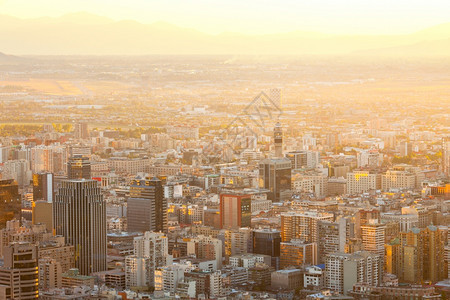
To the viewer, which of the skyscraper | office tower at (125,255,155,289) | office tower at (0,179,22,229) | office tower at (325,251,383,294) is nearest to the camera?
office tower at (325,251,383,294)

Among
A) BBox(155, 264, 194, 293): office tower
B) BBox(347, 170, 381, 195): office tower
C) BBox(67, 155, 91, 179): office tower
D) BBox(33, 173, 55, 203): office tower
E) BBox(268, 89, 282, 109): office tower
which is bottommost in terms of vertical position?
BBox(347, 170, 381, 195): office tower

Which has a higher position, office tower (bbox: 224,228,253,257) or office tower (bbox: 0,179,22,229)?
office tower (bbox: 0,179,22,229)

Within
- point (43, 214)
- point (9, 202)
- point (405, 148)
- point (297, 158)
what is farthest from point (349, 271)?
point (405, 148)

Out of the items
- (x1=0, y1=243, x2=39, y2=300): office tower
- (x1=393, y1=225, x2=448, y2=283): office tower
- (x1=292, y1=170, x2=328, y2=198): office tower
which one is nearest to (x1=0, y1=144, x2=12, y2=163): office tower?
(x1=292, y1=170, x2=328, y2=198): office tower

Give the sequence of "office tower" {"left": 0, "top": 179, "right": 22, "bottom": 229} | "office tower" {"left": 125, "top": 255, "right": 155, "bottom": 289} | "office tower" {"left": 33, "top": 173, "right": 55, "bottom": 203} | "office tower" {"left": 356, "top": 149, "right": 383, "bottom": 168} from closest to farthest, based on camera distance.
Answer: "office tower" {"left": 125, "top": 255, "right": 155, "bottom": 289}
"office tower" {"left": 0, "top": 179, "right": 22, "bottom": 229}
"office tower" {"left": 33, "top": 173, "right": 55, "bottom": 203}
"office tower" {"left": 356, "top": 149, "right": 383, "bottom": 168}

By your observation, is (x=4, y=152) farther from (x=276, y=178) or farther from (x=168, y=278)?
(x=168, y=278)

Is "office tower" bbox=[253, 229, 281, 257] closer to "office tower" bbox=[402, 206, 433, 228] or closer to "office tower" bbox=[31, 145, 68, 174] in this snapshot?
"office tower" bbox=[402, 206, 433, 228]

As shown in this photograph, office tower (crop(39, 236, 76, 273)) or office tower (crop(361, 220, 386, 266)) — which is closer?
office tower (crop(39, 236, 76, 273))
